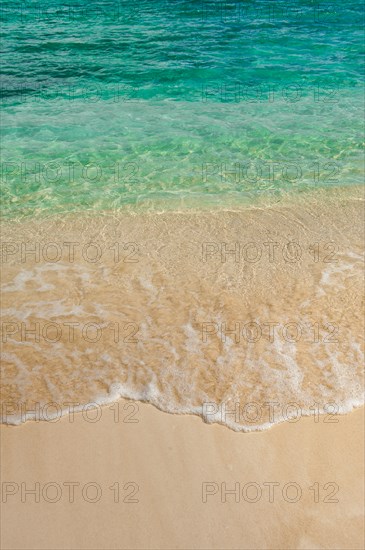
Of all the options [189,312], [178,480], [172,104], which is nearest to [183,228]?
[189,312]

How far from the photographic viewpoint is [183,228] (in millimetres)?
6676

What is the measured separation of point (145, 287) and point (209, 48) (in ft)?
34.1

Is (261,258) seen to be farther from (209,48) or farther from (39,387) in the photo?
(209,48)

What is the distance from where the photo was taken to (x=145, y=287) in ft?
18.1

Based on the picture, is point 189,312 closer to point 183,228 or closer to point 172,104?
point 183,228

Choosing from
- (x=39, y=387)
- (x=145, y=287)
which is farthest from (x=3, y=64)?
(x=39, y=387)

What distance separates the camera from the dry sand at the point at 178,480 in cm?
333

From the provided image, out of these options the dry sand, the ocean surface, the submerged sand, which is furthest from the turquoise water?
the dry sand

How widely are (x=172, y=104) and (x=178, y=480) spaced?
8.64 metres

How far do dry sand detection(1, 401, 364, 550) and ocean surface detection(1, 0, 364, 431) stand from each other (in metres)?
0.19

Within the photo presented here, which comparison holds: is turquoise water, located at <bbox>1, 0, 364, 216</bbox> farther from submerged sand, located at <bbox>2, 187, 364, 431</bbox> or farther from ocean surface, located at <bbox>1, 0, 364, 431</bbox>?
submerged sand, located at <bbox>2, 187, 364, 431</bbox>

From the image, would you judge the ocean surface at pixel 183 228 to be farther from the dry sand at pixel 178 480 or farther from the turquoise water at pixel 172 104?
the dry sand at pixel 178 480

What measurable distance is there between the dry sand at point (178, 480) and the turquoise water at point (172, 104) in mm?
3999

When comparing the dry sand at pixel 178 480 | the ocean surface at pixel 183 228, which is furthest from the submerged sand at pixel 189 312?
the dry sand at pixel 178 480
